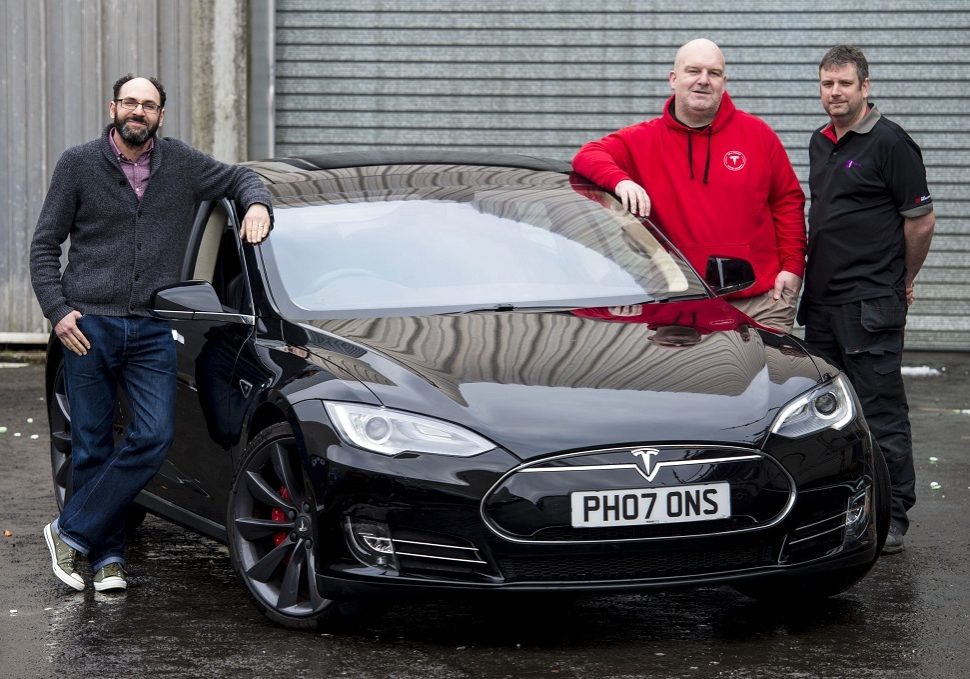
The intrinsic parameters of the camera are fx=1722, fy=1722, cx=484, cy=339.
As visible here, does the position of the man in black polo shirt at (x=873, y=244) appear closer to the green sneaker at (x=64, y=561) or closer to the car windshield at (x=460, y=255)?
the car windshield at (x=460, y=255)

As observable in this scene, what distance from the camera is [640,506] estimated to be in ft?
15.3

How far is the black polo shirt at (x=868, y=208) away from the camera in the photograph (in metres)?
6.53

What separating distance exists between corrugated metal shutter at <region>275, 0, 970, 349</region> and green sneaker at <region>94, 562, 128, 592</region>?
7.42m

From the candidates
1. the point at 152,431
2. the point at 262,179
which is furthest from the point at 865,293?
the point at 152,431

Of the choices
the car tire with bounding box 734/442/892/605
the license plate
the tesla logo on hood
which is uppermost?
the tesla logo on hood

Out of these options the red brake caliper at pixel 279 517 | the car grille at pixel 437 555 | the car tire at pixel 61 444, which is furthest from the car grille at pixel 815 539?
the car tire at pixel 61 444

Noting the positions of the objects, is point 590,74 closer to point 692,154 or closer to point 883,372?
point 692,154

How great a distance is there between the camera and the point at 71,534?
587cm

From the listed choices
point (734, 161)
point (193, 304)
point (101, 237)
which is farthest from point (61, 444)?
point (734, 161)

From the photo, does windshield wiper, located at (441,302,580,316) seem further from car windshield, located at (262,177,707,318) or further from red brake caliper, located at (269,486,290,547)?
red brake caliper, located at (269,486,290,547)

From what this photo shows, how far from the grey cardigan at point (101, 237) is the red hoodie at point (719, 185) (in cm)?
172

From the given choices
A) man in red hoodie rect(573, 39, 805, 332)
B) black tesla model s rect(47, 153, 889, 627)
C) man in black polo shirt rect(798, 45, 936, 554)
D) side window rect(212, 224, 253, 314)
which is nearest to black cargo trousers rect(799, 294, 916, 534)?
man in black polo shirt rect(798, 45, 936, 554)

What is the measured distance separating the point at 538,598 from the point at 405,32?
28.5 feet

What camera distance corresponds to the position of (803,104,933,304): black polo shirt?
653 cm
